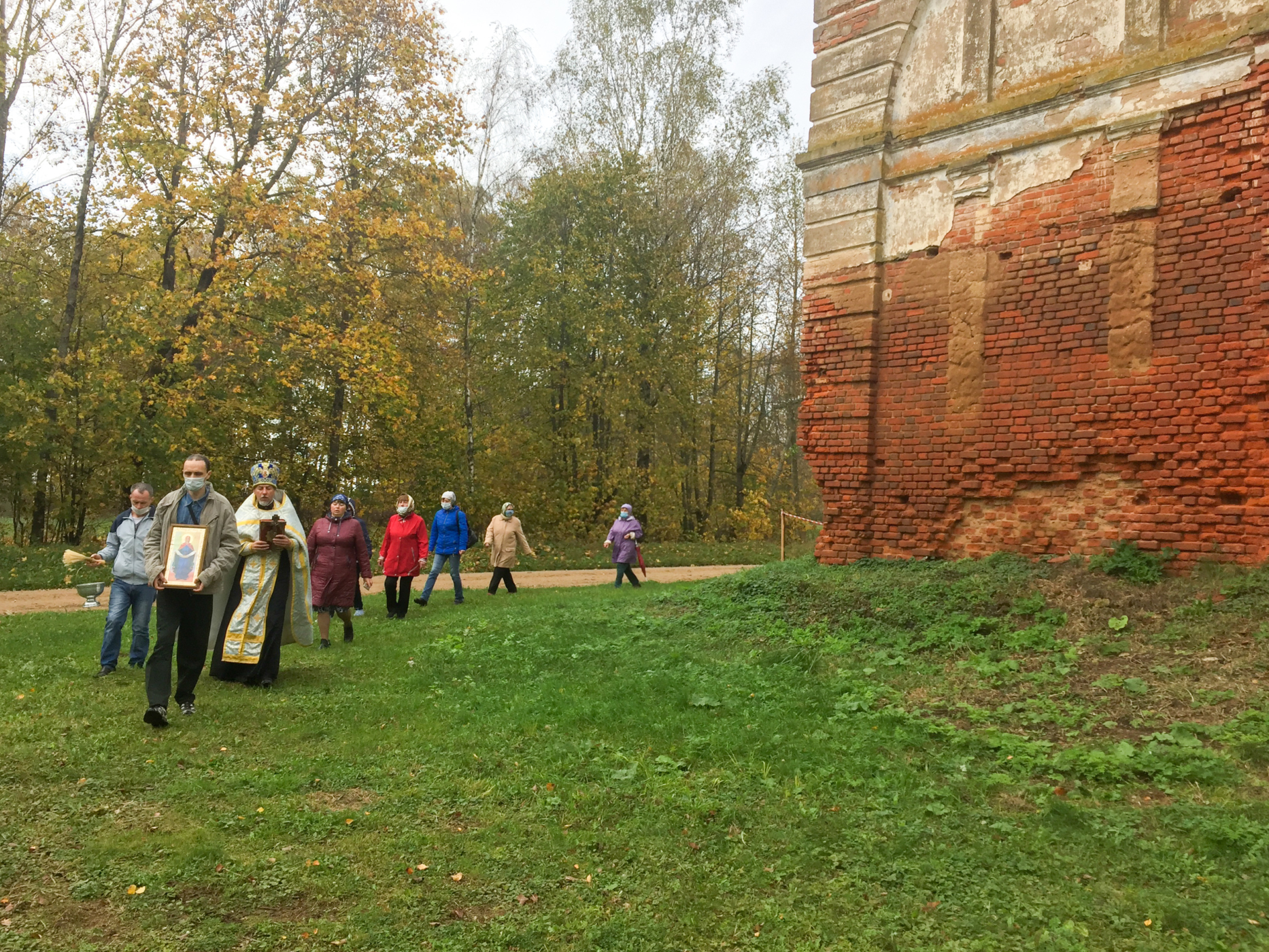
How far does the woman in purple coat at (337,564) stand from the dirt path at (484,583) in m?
4.11

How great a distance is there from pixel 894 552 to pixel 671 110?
2355 centimetres

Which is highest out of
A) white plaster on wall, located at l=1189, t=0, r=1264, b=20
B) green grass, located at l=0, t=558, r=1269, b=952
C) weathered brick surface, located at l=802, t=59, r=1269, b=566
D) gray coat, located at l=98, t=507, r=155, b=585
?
white plaster on wall, located at l=1189, t=0, r=1264, b=20

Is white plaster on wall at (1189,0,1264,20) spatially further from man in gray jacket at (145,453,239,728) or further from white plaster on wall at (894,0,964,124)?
man in gray jacket at (145,453,239,728)

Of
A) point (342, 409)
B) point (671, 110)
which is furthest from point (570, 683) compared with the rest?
point (671, 110)

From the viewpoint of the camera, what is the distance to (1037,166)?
31.0ft

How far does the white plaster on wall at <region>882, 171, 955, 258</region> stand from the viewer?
10242mm

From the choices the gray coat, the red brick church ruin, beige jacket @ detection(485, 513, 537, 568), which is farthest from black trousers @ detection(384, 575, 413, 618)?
the red brick church ruin

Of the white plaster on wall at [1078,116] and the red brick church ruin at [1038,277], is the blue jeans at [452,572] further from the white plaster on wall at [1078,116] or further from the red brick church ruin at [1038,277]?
the white plaster on wall at [1078,116]

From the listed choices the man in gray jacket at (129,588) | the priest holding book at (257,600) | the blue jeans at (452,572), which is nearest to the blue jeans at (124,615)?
the man in gray jacket at (129,588)

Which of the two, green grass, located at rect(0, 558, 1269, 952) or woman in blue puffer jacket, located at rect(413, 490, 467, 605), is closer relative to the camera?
green grass, located at rect(0, 558, 1269, 952)

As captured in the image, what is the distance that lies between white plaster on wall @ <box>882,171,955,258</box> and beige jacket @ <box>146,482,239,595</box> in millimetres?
7934

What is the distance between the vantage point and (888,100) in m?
10.7

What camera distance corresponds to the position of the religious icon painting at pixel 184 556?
6.60 m

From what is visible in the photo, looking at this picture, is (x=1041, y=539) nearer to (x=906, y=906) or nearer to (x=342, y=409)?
(x=906, y=906)
